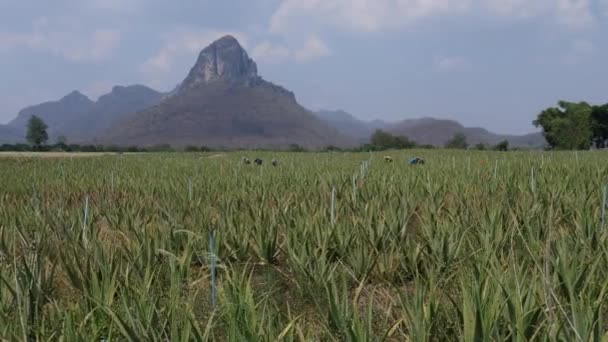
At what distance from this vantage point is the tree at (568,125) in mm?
49375

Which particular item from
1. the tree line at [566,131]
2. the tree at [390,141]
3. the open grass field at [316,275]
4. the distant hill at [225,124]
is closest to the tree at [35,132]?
the tree line at [566,131]

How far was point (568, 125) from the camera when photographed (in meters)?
50.9

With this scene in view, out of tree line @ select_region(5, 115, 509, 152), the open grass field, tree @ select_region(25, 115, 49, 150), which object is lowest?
the open grass field

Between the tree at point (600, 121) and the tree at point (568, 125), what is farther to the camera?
the tree at point (600, 121)

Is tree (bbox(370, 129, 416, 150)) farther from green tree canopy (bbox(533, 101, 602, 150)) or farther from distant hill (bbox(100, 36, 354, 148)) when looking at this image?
distant hill (bbox(100, 36, 354, 148))

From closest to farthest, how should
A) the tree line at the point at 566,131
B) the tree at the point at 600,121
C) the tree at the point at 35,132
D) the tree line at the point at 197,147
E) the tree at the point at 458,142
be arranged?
the tree line at the point at 197,147 < the tree line at the point at 566,131 < the tree at the point at 600,121 < the tree at the point at 458,142 < the tree at the point at 35,132

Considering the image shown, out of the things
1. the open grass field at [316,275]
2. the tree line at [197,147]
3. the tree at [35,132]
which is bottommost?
the open grass field at [316,275]

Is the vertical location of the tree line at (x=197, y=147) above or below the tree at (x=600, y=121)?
below

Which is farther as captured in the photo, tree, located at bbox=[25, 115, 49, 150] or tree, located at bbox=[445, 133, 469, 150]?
tree, located at bbox=[25, 115, 49, 150]

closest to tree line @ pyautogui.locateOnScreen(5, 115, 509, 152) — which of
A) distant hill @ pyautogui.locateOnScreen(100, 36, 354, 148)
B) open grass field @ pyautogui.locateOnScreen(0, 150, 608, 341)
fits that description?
open grass field @ pyautogui.locateOnScreen(0, 150, 608, 341)

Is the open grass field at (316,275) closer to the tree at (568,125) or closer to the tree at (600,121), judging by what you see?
the tree at (568,125)

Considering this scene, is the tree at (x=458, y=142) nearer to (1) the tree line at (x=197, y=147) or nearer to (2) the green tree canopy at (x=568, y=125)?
(1) the tree line at (x=197, y=147)

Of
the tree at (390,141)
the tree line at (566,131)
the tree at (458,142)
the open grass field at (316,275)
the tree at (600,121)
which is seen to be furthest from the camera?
the tree at (458,142)

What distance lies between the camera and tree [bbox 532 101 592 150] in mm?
49375
